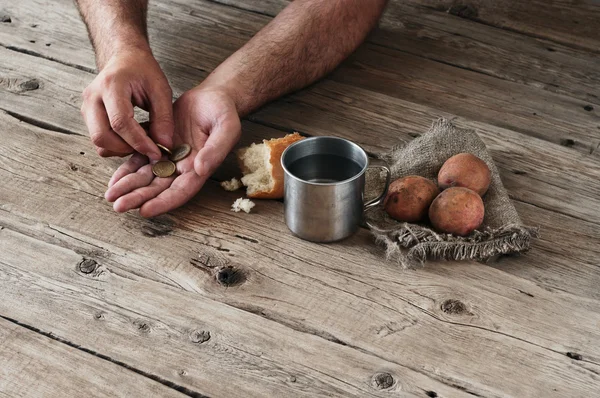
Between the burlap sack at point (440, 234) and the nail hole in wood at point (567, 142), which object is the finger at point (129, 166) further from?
the nail hole in wood at point (567, 142)

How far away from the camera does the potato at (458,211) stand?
57.2 inches

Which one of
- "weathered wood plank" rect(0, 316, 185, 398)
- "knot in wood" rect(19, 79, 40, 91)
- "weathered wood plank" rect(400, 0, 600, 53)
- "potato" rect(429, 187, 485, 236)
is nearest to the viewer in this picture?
"weathered wood plank" rect(0, 316, 185, 398)

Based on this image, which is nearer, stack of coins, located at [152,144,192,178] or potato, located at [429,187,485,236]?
potato, located at [429,187,485,236]

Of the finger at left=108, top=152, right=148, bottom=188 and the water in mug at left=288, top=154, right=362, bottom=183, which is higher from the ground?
the water in mug at left=288, top=154, right=362, bottom=183

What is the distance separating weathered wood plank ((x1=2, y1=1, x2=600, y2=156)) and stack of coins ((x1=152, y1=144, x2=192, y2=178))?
317 millimetres

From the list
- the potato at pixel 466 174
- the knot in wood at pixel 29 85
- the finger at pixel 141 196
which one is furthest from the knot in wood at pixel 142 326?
the knot in wood at pixel 29 85

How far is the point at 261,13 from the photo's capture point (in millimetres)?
2361

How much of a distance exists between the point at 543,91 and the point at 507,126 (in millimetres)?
216

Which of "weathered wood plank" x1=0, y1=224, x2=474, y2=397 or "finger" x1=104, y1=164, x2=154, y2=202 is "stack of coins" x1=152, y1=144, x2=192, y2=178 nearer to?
A: "finger" x1=104, y1=164, x2=154, y2=202

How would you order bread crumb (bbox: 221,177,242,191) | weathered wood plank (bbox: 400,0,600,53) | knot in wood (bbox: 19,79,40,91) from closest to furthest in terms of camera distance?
bread crumb (bbox: 221,177,242,191)
knot in wood (bbox: 19,79,40,91)
weathered wood plank (bbox: 400,0,600,53)

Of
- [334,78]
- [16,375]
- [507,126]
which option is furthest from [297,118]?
[16,375]

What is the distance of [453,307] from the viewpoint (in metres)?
1.39

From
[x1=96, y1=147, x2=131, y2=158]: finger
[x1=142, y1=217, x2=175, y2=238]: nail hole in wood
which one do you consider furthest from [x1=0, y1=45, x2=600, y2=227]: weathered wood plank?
[x1=142, y1=217, x2=175, y2=238]: nail hole in wood

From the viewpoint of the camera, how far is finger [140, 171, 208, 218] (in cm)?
154
